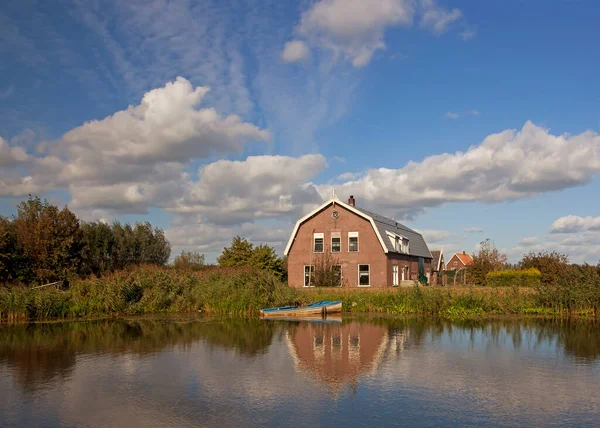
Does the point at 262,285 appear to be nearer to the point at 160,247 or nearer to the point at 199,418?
the point at 199,418

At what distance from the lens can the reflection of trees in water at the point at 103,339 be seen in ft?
52.8

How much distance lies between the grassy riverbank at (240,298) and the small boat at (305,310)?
122cm

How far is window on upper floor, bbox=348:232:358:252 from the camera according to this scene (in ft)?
143

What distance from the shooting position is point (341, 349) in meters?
18.2

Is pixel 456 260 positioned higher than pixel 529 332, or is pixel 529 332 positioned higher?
pixel 456 260

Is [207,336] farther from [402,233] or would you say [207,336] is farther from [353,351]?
[402,233]

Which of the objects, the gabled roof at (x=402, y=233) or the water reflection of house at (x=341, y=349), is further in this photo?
the gabled roof at (x=402, y=233)

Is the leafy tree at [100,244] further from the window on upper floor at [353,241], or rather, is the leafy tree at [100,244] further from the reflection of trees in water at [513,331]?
the reflection of trees in water at [513,331]

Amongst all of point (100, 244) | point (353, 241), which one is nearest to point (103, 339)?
point (353, 241)

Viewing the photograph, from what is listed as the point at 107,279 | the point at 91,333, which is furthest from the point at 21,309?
the point at 91,333

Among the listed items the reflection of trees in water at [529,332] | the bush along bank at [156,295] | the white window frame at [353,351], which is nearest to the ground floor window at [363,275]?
the bush along bank at [156,295]

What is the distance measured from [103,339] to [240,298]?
1062cm

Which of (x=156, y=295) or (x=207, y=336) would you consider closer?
(x=207, y=336)

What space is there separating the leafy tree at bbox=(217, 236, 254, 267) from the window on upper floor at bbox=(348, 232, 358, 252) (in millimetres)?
10342
